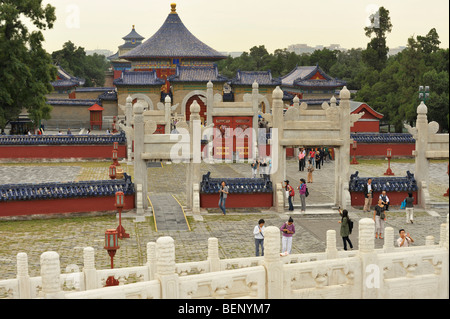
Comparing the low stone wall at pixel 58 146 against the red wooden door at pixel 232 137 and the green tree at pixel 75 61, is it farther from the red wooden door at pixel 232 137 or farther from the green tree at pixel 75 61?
the green tree at pixel 75 61

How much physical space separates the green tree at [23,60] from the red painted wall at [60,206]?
18.5m

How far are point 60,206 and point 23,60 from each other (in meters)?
20.9

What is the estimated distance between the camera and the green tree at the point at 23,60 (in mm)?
41406

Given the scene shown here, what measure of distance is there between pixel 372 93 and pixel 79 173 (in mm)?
31681

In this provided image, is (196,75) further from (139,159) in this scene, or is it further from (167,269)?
(167,269)

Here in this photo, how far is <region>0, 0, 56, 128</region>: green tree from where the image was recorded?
41406 mm

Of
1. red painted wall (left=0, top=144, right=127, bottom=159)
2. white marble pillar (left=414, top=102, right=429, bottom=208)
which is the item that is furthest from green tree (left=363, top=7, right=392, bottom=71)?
white marble pillar (left=414, top=102, right=429, bottom=208)

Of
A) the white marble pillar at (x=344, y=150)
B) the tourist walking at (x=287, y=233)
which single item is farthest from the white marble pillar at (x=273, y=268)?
the white marble pillar at (x=344, y=150)

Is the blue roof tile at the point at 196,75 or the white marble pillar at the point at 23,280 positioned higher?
the blue roof tile at the point at 196,75

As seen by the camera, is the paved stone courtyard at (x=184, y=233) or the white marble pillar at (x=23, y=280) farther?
the paved stone courtyard at (x=184, y=233)

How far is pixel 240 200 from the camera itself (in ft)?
86.6

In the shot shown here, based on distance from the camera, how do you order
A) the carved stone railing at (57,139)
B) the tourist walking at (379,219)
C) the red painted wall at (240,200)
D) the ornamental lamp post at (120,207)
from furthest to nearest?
1. the carved stone railing at (57,139)
2. the red painted wall at (240,200)
3. the tourist walking at (379,219)
4. the ornamental lamp post at (120,207)

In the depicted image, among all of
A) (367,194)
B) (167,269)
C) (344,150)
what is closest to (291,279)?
(167,269)

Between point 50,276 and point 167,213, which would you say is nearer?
point 50,276
